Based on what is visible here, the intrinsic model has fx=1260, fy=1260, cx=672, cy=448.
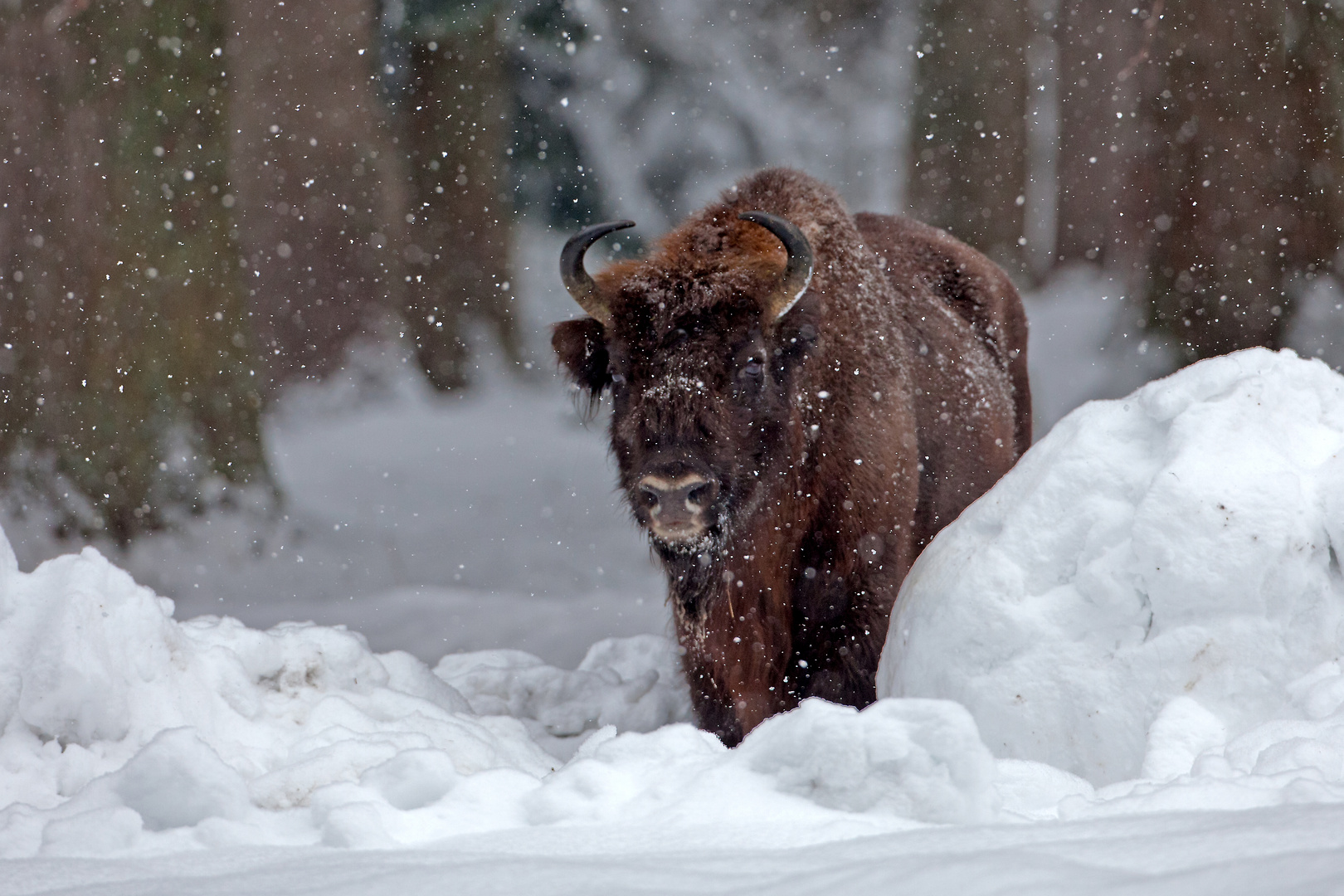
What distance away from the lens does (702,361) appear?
194 inches

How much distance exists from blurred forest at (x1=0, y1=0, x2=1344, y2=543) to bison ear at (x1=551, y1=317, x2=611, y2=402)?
4552 millimetres

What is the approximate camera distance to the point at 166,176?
880 cm

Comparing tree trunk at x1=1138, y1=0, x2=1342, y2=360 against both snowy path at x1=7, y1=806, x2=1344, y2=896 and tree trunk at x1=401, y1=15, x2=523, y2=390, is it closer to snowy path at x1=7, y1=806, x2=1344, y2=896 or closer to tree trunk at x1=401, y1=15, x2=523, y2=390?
tree trunk at x1=401, y1=15, x2=523, y2=390

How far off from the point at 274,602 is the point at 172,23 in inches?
161

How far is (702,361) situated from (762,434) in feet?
1.29

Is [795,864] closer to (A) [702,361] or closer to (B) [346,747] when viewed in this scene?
(B) [346,747]

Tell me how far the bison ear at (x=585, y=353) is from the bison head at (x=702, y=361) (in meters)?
0.06

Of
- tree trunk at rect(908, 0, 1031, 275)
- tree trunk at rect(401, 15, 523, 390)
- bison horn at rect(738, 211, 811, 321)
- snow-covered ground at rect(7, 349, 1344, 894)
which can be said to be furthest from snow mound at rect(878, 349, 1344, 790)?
tree trunk at rect(401, 15, 523, 390)

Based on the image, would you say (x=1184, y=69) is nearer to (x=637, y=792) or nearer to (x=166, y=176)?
(x=166, y=176)

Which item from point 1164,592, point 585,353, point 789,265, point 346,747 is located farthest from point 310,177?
point 1164,592

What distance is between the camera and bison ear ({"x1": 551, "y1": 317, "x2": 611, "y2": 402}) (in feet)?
17.8

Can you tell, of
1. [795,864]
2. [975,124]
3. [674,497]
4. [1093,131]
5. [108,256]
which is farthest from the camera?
[975,124]

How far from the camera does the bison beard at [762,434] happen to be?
16.1 ft

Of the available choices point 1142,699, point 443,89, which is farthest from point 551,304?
point 1142,699
